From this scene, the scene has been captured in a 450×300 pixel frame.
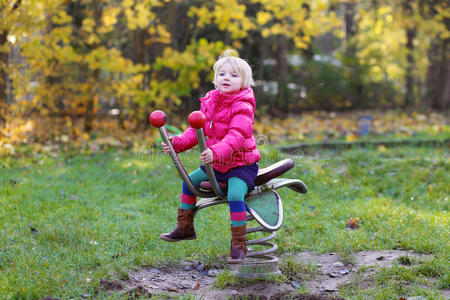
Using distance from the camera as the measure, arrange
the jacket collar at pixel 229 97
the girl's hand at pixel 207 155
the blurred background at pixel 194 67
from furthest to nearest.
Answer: the blurred background at pixel 194 67
the jacket collar at pixel 229 97
the girl's hand at pixel 207 155

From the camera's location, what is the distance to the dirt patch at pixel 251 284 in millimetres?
3576

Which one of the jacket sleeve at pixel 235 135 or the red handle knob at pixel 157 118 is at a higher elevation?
the red handle knob at pixel 157 118

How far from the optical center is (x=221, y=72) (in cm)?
377

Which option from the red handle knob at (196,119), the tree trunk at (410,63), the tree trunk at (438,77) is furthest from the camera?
the tree trunk at (410,63)

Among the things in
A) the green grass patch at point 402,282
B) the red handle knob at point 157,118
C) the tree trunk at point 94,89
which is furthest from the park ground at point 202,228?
the tree trunk at point 94,89

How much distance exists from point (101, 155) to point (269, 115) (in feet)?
20.5

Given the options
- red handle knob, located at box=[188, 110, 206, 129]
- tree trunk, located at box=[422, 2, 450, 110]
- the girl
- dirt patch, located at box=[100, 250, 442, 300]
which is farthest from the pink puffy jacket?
tree trunk, located at box=[422, 2, 450, 110]

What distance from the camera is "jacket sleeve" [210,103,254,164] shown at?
3.44 meters

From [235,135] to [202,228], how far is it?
6.23ft

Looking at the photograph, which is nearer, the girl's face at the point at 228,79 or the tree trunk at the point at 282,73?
the girl's face at the point at 228,79

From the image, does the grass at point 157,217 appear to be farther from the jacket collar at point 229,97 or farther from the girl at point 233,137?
the jacket collar at point 229,97

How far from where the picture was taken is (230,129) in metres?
3.61

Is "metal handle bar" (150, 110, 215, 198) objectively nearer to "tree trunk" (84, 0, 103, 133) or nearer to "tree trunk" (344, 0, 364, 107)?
"tree trunk" (84, 0, 103, 133)

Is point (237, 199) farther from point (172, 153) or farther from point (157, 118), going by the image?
point (157, 118)
